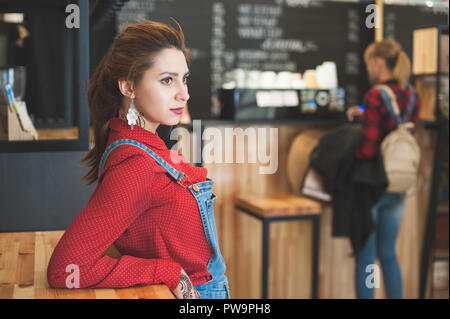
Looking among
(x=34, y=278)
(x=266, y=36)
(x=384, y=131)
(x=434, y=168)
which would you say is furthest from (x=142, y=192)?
(x=266, y=36)

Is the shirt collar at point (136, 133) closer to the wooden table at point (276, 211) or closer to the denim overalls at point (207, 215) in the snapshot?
the denim overalls at point (207, 215)

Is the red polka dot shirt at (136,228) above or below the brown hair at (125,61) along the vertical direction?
below

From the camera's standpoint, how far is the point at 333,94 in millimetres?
3264

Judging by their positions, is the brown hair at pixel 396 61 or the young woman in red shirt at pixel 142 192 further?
the brown hair at pixel 396 61

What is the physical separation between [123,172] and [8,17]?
1757 millimetres

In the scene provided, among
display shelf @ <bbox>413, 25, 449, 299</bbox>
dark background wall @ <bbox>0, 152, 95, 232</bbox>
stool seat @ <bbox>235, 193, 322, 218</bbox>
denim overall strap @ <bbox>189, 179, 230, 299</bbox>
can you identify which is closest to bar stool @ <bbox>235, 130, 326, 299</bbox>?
stool seat @ <bbox>235, 193, 322, 218</bbox>

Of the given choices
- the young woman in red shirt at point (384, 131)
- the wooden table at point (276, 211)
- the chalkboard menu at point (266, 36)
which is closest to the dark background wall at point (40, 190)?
the wooden table at point (276, 211)

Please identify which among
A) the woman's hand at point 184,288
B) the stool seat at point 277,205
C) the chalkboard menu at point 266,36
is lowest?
the stool seat at point 277,205

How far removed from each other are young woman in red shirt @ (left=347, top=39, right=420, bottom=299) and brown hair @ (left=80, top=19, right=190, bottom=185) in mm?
1971

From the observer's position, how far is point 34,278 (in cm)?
104

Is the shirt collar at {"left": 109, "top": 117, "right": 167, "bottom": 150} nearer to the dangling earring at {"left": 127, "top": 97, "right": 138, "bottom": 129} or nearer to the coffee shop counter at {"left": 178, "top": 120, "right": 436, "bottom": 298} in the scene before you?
the dangling earring at {"left": 127, "top": 97, "right": 138, "bottom": 129}

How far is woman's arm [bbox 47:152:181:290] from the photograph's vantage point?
91 cm

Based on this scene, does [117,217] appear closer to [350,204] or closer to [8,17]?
[8,17]

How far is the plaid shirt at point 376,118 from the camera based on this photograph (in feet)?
9.09
